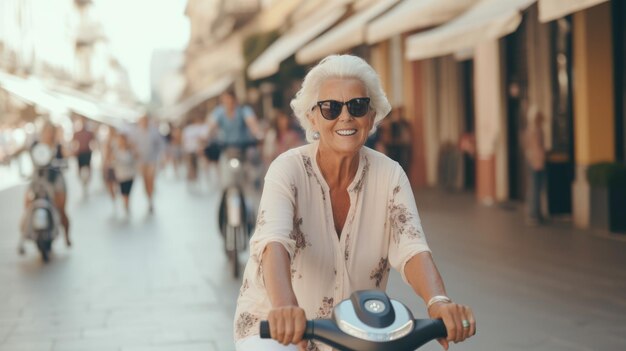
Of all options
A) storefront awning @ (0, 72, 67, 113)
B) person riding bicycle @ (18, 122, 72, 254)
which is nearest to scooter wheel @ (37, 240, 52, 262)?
person riding bicycle @ (18, 122, 72, 254)

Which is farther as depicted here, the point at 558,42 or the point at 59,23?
the point at 59,23

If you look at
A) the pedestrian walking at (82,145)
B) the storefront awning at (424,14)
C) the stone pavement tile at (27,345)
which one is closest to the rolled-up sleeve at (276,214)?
the stone pavement tile at (27,345)

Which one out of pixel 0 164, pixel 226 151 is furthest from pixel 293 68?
pixel 226 151

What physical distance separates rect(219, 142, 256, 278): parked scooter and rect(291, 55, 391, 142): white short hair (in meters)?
Result: 6.47

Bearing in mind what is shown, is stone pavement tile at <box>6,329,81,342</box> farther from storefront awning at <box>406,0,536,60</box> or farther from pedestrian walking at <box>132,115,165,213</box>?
pedestrian walking at <box>132,115,165,213</box>

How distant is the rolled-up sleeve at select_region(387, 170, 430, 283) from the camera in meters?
3.16

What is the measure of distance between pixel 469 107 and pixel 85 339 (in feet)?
48.7

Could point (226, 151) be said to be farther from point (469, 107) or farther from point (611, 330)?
point (469, 107)

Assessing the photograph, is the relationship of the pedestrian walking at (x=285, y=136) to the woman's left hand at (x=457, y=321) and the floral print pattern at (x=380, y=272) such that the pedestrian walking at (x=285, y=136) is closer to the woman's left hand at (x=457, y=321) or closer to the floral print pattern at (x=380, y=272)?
the floral print pattern at (x=380, y=272)

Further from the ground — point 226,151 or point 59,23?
point 59,23

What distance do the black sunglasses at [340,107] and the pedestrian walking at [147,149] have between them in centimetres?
1532

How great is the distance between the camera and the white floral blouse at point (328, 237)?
3.19 metres

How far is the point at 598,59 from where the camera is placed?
13250 millimetres

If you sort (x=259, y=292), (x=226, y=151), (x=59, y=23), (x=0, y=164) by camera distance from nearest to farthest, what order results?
(x=259, y=292) < (x=226, y=151) < (x=0, y=164) < (x=59, y=23)
